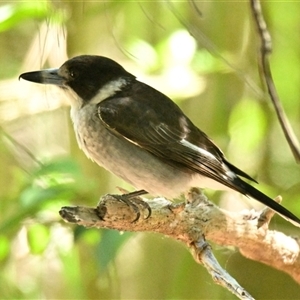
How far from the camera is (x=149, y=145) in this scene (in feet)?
5.36

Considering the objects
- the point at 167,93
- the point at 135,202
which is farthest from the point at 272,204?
the point at 167,93

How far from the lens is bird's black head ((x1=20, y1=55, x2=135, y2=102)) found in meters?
1.76

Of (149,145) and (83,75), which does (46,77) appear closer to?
(83,75)

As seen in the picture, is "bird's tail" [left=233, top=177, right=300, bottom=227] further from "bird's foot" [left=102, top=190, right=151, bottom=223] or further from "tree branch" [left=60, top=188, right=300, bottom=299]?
"bird's foot" [left=102, top=190, right=151, bottom=223]

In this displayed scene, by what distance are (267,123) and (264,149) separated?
0.13 meters

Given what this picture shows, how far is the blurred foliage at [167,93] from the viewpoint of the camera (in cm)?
216

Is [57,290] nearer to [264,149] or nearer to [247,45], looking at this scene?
[264,149]

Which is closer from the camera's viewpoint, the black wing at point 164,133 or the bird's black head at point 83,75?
the black wing at point 164,133

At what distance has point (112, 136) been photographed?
163cm

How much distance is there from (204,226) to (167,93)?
0.82 meters

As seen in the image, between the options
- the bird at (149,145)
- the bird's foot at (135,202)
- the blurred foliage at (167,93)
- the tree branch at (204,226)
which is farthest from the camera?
the blurred foliage at (167,93)

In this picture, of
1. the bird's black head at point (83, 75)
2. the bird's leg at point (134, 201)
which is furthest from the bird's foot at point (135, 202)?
the bird's black head at point (83, 75)

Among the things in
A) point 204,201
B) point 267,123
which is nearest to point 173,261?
A: point 267,123

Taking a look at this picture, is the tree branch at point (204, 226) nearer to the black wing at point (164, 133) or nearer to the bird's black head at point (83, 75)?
the black wing at point (164, 133)
